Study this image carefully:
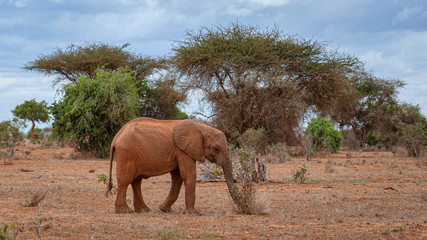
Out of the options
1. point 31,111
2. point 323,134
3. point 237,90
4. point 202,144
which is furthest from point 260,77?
point 31,111

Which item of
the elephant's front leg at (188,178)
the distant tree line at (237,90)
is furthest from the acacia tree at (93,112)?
the elephant's front leg at (188,178)

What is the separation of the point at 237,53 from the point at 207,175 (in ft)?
48.8

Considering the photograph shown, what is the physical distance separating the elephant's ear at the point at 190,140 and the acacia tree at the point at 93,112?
18.0 meters

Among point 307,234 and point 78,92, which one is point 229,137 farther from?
point 307,234

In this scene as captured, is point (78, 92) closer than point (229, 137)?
Yes

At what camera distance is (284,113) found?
1077 inches

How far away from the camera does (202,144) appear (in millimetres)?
8625

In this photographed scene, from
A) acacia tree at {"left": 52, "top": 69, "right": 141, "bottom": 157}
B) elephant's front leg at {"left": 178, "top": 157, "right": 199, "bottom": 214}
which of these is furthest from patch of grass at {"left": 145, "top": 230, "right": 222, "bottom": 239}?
acacia tree at {"left": 52, "top": 69, "right": 141, "bottom": 157}

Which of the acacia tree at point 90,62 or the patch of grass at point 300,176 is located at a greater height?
the acacia tree at point 90,62

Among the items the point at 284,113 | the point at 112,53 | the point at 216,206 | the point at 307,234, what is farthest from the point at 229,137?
the point at 307,234

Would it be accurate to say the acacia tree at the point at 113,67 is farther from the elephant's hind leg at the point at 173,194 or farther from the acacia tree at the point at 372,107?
the elephant's hind leg at the point at 173,194

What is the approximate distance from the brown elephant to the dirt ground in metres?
0.59

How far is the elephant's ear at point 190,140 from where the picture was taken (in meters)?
8.45

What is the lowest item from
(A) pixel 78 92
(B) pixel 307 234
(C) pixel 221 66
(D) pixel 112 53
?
(B) pixel 307 234
